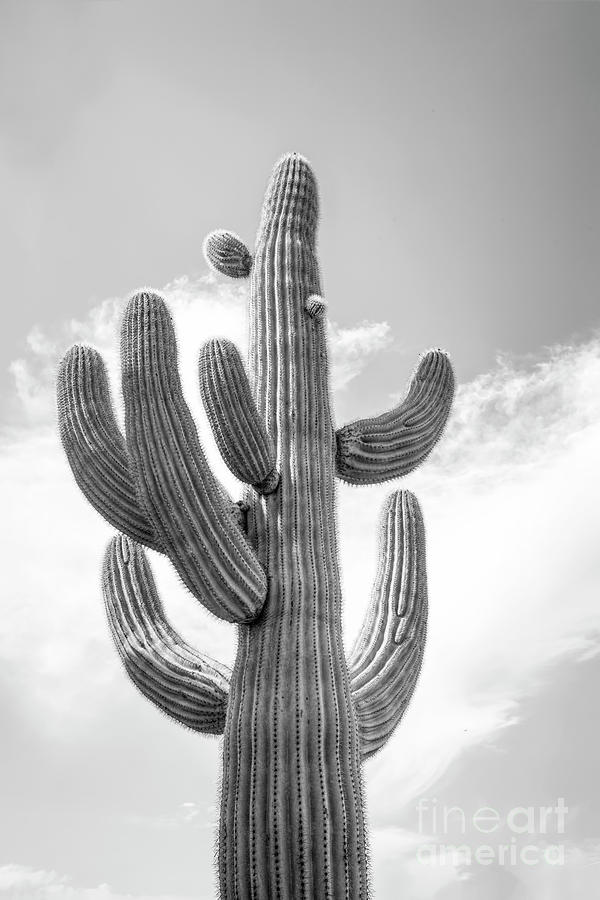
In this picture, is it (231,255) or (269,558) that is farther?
(231,255)

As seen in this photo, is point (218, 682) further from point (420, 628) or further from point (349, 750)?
point (420, 628)

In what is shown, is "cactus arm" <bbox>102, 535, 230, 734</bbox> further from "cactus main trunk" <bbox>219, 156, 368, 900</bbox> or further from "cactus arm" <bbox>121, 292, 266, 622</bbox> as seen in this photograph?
"cactus arm" <bbox>121, 292, 266, 622</bbox>

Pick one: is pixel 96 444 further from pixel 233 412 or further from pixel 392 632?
pixel 392 632

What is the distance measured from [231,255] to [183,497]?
259 centimetres

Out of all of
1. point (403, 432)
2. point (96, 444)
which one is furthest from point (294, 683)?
point (403, 432)

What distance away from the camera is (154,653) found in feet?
16.6

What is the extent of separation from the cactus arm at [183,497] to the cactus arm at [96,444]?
0.89 ft

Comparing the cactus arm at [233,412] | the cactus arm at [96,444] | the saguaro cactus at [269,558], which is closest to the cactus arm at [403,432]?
the saguaro cactus at [269,558]

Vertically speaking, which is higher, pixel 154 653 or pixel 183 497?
pixel 183 497

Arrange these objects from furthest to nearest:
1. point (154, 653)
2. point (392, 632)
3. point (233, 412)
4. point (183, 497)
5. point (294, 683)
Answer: point (392, 632) → point (154, 653) → point (233, 412) → point (183, 497) → point (294, 683)

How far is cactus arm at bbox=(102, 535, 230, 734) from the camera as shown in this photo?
15.9 ft

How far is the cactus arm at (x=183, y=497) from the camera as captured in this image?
171 inches

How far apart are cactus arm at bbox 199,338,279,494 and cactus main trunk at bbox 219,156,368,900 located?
0.25m

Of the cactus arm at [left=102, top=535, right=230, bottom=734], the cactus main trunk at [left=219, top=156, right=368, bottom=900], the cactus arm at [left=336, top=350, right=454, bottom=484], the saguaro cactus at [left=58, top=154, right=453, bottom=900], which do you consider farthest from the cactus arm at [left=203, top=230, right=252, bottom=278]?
the cactus arm at [left=102, top=535, right=230, bottom=734]
